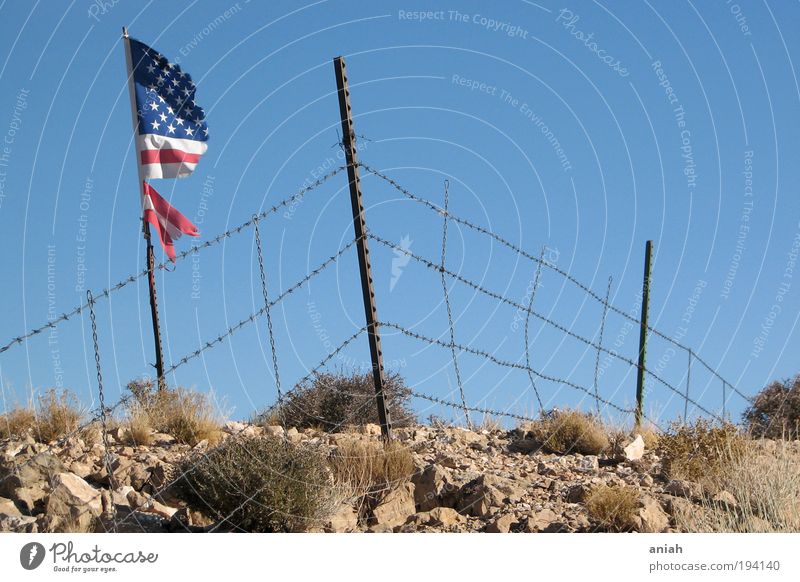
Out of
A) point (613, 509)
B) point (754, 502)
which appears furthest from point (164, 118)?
point (754, 502)

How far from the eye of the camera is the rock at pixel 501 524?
10874 mm

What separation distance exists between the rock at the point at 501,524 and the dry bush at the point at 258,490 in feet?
5.89

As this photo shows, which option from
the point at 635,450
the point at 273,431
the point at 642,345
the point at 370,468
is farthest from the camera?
the point at 642,345

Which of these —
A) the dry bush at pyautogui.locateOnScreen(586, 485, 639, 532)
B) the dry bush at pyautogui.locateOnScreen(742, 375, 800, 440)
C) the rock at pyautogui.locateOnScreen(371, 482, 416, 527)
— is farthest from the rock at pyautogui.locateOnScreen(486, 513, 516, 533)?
the dry bush at pyautogui.locateOnScreen(742, 375, 800, 440)

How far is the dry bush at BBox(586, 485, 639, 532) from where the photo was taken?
11.1 metres

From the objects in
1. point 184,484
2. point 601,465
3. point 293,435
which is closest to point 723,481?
point 601,465

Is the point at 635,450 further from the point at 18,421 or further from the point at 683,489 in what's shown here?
the point at 18,421

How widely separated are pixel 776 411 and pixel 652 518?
11412mm

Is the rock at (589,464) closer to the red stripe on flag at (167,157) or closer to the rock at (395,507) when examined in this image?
the rock at (395,507)

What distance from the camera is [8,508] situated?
1128 cm

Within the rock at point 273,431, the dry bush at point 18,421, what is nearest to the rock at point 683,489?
the rock at point 273,431

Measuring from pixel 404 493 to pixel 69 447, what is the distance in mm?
4926
